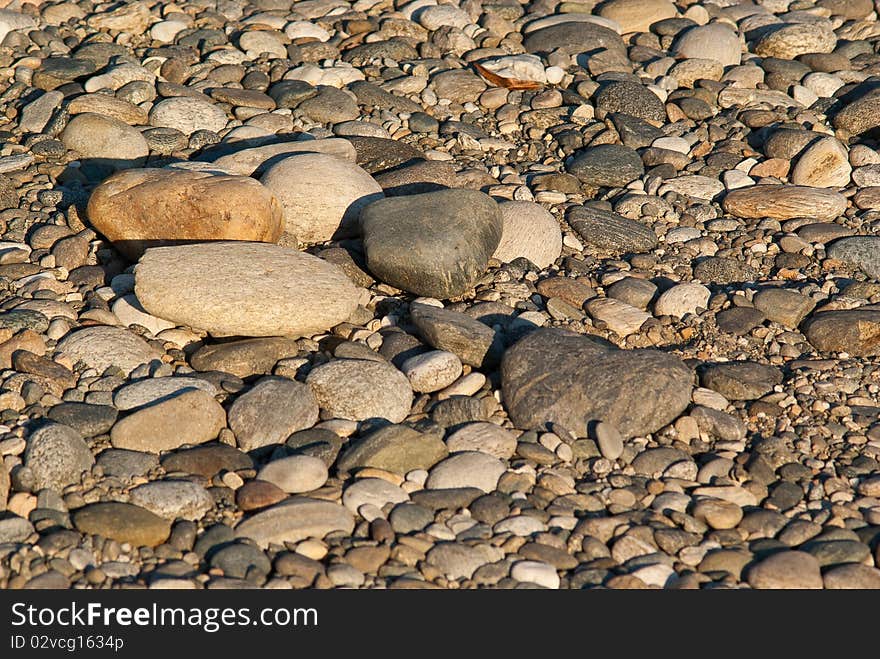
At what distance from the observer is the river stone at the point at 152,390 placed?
12.8 ft

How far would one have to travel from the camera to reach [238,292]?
4.21 metres

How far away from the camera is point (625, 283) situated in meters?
4.88

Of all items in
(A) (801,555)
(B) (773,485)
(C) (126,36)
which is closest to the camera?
(A) (801,555)

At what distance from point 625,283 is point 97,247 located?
8.43 ft

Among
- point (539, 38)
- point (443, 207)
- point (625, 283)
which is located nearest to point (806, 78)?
point (539, 38)

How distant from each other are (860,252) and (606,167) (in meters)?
1.45

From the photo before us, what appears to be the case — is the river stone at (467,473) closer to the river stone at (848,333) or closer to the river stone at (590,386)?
the river stone at (590,386)

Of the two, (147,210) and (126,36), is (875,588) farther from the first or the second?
(126,36)

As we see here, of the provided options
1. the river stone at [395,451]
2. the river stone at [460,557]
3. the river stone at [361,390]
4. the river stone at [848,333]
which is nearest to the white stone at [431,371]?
the river stone at [361,390]

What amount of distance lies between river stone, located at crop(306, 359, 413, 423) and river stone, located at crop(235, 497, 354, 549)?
567 millimetres

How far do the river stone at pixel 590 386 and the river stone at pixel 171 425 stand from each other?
3.84 ft

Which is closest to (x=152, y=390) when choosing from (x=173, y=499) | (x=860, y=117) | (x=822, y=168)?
(x=173, y=499)

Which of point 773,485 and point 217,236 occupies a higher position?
point 217,236
